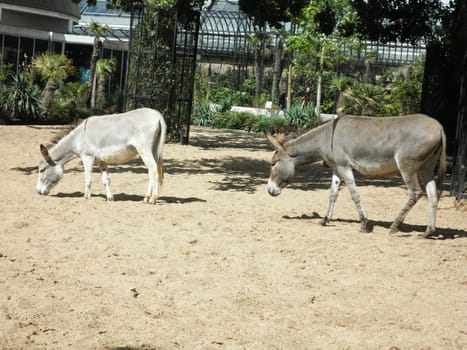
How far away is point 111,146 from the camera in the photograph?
39.7ft

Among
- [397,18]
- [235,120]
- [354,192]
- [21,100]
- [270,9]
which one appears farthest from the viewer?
[235,120]

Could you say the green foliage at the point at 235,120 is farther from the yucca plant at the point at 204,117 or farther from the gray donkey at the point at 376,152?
the gray donkey at the point at 376,152

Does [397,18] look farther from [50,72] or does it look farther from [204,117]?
[204,117]

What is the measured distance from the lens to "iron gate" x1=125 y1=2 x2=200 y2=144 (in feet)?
75.1

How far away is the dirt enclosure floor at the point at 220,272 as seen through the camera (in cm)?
629

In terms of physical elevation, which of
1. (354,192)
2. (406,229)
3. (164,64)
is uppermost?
(164,64)

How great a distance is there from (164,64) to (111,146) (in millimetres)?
11268

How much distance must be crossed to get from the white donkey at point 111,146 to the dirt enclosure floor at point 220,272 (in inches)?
13.9

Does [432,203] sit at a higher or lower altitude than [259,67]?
lower

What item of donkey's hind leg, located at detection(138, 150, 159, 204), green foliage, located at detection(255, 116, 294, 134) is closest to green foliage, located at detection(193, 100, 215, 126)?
green foliage, located at detection(255, 116, 294, 134)

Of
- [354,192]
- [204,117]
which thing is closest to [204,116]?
[204,117]

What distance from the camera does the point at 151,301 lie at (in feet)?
23.1

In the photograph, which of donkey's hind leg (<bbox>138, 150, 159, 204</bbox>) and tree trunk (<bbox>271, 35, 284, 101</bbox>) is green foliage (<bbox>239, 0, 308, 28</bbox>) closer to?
donkey's hind leg (<bbox>138, 150, 159, 204</bbox>)

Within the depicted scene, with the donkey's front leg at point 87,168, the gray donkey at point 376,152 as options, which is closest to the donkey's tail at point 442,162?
the gray donkey at point 376,152
